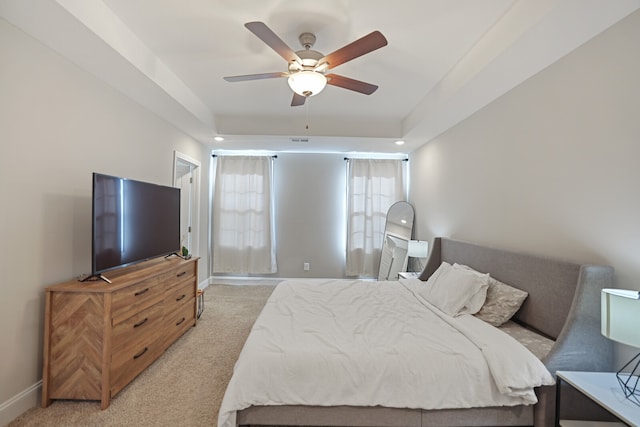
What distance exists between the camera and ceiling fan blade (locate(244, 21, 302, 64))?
1.65m

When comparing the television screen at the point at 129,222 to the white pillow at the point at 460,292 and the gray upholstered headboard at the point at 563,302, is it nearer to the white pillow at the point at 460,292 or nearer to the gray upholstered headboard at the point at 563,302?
the white pillow at the point at 460,292

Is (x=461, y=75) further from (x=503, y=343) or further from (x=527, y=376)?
(x=527, y=376)

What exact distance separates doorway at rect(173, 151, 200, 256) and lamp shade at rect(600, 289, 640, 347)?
451 centimetres

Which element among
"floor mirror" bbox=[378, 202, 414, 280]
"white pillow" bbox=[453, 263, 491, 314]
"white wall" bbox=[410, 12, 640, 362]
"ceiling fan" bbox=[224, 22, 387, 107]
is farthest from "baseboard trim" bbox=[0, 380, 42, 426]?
"floor mirror" bbox=[378, 202, 414, 280]

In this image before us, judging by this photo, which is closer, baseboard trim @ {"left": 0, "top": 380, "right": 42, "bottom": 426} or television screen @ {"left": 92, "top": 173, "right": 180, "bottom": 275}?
baseboard trim @ {"left": 0, "top": 380, "right": 42, "bottom": 426}

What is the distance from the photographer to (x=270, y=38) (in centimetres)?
178

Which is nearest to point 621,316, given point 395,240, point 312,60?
point 312,60

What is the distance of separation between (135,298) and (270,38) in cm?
218

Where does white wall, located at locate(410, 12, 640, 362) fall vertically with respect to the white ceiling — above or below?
below

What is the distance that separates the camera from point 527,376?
1.53 metres

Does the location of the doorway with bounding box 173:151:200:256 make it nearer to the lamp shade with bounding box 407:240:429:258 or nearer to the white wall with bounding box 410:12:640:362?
the lamp shade with bounding box 407:240:429:258

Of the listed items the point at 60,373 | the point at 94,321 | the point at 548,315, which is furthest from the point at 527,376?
the point at 60,373

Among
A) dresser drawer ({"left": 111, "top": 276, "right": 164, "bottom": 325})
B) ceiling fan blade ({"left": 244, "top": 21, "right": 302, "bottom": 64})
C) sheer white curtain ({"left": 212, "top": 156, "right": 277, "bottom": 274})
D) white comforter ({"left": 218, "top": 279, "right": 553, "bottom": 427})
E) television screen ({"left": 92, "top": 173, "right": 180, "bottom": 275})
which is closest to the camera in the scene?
white comforter ({"left": 218, "top": 279, "right": 553, "bottom": 427})

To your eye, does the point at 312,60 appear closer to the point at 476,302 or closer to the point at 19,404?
the point at 476,302
